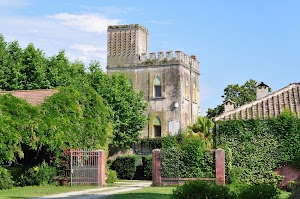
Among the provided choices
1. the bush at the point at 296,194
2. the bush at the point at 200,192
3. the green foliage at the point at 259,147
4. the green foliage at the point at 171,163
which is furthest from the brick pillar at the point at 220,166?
the bush at the point at 296,194

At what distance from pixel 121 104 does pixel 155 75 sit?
26.4 ft

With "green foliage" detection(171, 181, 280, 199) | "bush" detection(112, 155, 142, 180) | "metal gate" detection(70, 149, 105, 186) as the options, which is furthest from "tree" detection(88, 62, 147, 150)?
"green foliage" detection(171, 181, 280, 199)

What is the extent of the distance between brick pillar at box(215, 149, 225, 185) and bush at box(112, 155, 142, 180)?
1503cm

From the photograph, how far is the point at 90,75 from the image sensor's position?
172ft

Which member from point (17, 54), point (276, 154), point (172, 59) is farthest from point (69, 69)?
point (276, 154)

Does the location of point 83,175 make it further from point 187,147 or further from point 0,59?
point 0,59

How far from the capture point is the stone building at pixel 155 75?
189 feet

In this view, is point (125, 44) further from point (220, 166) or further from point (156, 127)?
point (220, 166)

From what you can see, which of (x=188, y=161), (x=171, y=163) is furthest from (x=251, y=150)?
(x=171, y=163)

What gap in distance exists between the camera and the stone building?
2274 inches

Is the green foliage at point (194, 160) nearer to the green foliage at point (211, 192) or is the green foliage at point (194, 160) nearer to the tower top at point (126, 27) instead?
the green foliage at point (211, 192)

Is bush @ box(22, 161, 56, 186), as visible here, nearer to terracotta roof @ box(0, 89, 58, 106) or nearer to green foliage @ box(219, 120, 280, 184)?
terracotta roof @ box(0, 89, 58, 106)

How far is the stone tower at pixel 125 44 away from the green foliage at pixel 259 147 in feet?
93.8

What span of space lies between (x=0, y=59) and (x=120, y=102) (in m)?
11.1
